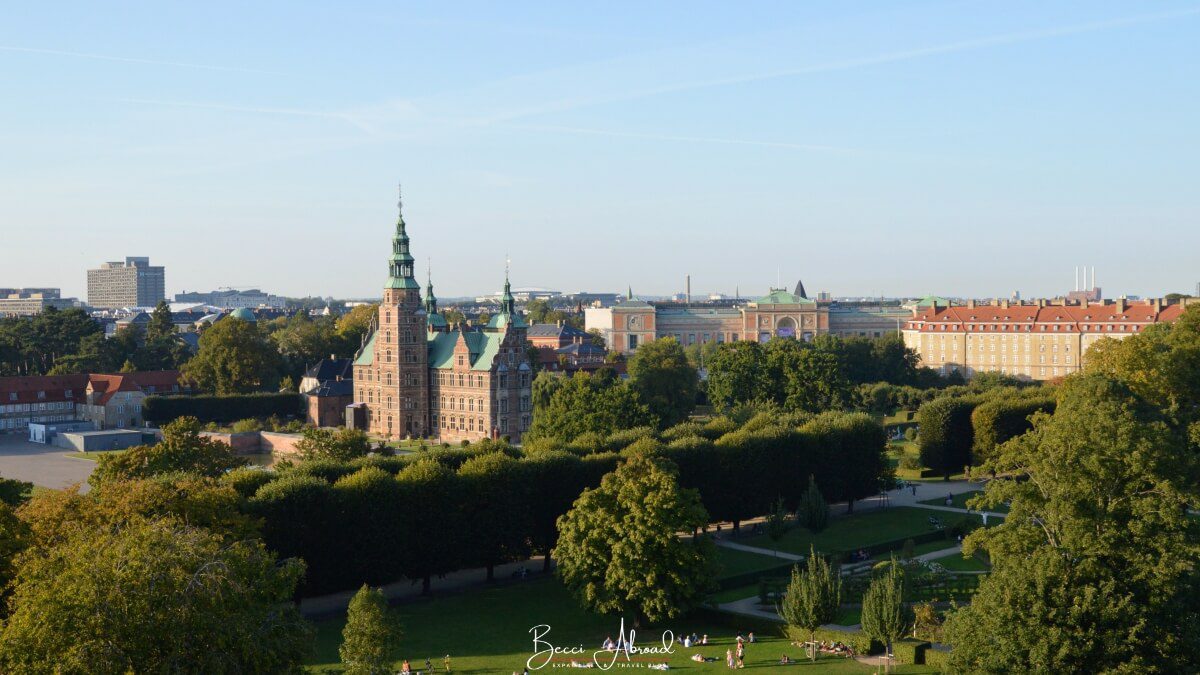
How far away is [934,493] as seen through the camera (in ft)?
220

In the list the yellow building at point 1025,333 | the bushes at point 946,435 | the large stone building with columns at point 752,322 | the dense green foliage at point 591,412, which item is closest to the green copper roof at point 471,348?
the dense green foliage at point 591,412

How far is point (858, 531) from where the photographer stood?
56.1m

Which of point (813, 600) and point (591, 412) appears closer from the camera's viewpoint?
point (813, 600)

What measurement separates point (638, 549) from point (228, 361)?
74654 mm

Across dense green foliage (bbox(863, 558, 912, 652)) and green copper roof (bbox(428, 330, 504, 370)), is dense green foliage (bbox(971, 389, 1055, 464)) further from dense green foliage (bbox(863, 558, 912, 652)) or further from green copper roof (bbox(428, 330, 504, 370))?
dense green foliage (bbox(863, 558, 912, 652))

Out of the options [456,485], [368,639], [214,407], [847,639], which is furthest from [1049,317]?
[368,639]

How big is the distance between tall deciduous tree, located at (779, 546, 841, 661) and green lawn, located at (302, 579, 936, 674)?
3.44ft

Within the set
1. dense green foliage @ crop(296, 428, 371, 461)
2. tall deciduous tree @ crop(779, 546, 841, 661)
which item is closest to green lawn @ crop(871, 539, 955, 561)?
tall deciduous tree @ crop(779, 546, 841, 661)

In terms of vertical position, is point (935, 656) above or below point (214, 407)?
below

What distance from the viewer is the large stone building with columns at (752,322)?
184000 mm

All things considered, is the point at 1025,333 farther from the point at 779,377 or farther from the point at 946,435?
the point at 946,435

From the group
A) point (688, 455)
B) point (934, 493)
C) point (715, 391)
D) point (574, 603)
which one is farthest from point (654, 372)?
point (574, 603)

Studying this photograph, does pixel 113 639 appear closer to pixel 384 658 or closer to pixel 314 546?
pixel 384 658

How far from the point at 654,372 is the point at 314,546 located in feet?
162
